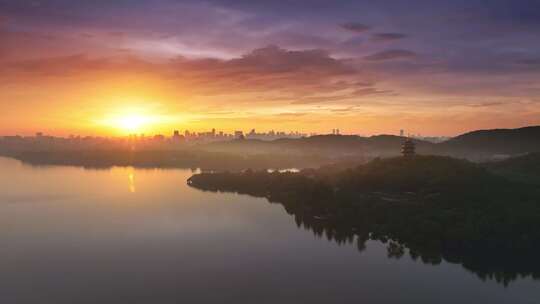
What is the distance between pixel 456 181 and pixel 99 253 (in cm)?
5142

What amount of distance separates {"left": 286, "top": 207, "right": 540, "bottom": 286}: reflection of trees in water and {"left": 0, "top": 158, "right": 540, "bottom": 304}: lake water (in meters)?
0.91

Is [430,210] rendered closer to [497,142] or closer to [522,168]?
[522,168]

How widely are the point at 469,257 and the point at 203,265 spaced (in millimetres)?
26434

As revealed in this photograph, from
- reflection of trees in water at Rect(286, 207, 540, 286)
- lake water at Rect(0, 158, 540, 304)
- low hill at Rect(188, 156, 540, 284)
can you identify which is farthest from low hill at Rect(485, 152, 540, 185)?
lake water at Rect(0, 158, 540, 304)

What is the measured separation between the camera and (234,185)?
98.5 metres

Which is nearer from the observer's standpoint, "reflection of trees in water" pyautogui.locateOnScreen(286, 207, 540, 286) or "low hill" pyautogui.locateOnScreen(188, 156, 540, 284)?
"reflection of trees in water" pyautogui.locateOnScreen(286, 207, 540, 286)

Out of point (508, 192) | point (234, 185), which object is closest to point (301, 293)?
point (508, 192)

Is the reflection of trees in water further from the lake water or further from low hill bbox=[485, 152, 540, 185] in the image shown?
low hill bbox=[485, 152, 540, 185]

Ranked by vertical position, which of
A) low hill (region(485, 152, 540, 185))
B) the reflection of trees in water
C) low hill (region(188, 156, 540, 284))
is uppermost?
low hill (region(485, 152, 540, 185))

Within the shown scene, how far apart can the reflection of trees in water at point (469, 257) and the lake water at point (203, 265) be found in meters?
0.91

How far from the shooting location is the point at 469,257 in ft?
140

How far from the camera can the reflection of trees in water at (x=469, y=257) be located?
3862cm

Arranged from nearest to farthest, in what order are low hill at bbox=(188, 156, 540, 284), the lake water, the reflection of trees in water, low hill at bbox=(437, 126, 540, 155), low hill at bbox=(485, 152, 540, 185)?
the lake water → the reflection of trees in water → low hill at bbox=(188, 156, 540, 284) → low hill at bbox=(485, 152, 540, 185) → low hill at bbox=(437, 126, 540, 155)

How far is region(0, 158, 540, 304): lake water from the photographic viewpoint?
33.3m
